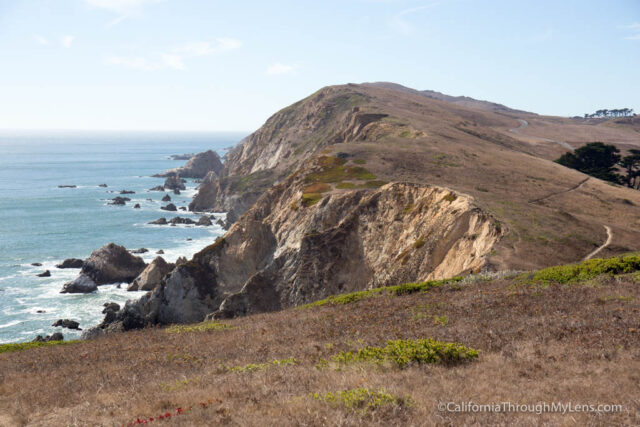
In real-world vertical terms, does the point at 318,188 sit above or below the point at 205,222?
above

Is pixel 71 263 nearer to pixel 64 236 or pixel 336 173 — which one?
pixel 64 236

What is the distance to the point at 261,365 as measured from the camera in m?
12.1

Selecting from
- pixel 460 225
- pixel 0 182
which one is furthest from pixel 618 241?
pixel 0 182

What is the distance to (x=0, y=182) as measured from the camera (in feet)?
440

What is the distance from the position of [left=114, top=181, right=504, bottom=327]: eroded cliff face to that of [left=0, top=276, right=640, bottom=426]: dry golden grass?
1128 cm

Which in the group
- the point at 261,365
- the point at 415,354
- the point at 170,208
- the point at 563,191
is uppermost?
the point at 563,191

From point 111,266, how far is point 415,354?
168 feet

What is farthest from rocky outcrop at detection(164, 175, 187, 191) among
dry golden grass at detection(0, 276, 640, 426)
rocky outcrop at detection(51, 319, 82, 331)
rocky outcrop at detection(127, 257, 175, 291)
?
dry golden grass at detection(0, 276, 640, 426)

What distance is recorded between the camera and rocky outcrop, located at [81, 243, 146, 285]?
52406 millimetres

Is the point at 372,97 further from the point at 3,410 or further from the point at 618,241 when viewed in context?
the point at 3,410

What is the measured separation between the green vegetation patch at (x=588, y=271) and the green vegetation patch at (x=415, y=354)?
30.6 ft

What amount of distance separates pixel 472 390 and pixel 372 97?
110 metres

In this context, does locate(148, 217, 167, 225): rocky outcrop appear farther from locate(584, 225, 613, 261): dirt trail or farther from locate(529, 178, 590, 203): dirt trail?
locate(584, 225, 613, 261): dirt trail

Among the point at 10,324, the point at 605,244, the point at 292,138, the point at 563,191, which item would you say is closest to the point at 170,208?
the point at 292,138
